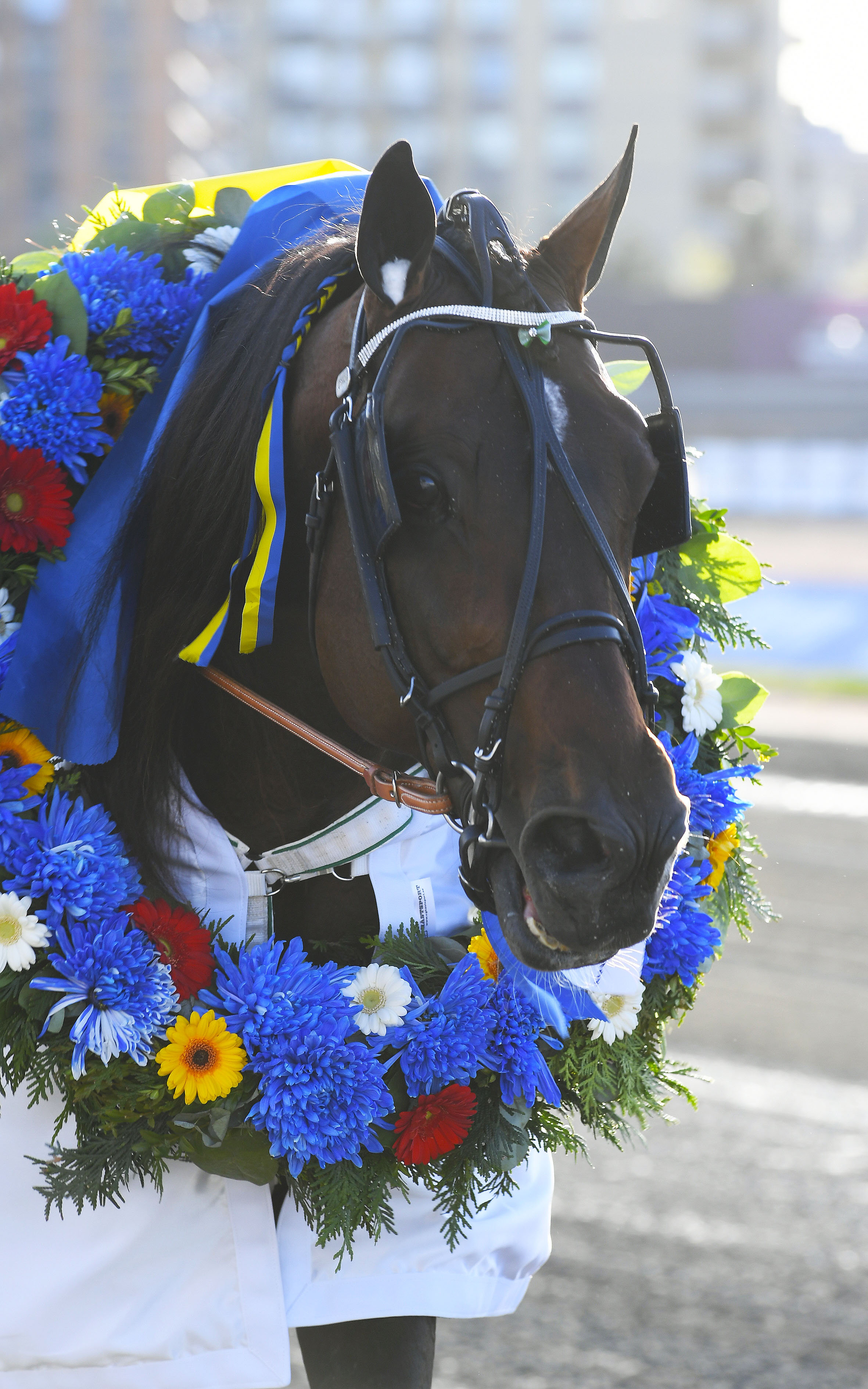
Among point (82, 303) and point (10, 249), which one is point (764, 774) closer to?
point (82, 303)

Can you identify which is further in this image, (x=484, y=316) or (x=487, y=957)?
(x=487, y=957)

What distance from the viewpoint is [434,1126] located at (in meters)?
1.96

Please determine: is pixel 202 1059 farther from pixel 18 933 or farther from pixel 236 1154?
pixel 18 933

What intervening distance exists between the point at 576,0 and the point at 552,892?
79887 mm

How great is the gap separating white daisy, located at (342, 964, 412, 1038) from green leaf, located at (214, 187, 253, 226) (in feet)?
4.29

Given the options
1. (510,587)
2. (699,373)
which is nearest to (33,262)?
(510,587)

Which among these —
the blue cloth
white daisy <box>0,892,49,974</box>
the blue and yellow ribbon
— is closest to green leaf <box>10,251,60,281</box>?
the blue cloth

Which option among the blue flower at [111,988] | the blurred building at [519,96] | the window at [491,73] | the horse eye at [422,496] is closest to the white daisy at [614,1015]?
the blue flower at [111,988]

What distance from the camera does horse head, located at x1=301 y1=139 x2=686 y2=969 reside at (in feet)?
4.85

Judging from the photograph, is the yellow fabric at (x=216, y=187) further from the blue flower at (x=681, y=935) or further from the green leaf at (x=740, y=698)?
the blue flower at (x=681, y=935)

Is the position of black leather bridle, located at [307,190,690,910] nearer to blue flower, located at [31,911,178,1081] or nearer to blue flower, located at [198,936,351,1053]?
blue flower, located at [198,936,351,1053]

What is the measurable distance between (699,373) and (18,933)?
99.9ft

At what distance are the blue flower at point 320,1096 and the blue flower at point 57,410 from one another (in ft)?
2.93

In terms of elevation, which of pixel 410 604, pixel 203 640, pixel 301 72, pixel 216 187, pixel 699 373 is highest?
pixel 301 72
